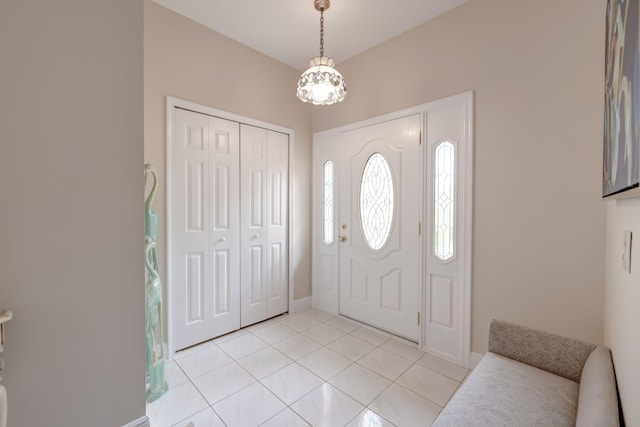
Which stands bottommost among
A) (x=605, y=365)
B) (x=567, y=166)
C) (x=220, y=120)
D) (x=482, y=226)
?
(x=605, y=365)

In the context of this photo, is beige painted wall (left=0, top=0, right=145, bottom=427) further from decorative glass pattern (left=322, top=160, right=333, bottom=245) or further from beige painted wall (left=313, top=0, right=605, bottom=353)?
beige painted wall (left=313, top=0, right=605, bottom=353)

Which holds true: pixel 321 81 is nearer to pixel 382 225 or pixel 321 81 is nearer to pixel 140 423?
pixel 382 225

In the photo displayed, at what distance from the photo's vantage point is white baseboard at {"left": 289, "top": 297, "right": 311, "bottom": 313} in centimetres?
331

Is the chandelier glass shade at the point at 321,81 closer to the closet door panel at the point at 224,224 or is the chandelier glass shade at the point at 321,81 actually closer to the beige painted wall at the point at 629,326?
the closet door panel at the point at 224,224

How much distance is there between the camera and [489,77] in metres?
2.05

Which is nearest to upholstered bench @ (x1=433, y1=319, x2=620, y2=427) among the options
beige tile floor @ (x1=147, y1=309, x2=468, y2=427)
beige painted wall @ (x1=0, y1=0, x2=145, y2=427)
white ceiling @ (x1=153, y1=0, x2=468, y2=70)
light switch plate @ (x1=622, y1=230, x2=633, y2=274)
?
light switch plate @ (x1=622, y1=230, x2=633, y2=274)

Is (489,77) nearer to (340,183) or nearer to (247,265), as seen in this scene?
(340,183)

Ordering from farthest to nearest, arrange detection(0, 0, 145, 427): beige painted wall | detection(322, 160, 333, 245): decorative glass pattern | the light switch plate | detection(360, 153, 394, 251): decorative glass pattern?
1. detection(322, 160, 333, 245): decorative glass pattern
2. detection(360, 153, 394, 251): decorative glass pattern
3. detection(0, 0, 145, 427): beige painted wall
4. the light switch plate

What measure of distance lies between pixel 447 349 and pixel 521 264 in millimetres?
954

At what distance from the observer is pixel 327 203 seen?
10.8ft

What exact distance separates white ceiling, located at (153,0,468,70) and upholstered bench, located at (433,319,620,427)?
255cm

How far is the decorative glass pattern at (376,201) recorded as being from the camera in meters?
2.70

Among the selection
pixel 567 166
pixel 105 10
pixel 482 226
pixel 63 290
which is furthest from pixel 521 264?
pixel 105 10

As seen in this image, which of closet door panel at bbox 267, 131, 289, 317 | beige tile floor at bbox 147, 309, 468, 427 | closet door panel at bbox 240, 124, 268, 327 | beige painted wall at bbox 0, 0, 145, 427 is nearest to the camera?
beige painted wall at bbox 0, 0, 145, 427
